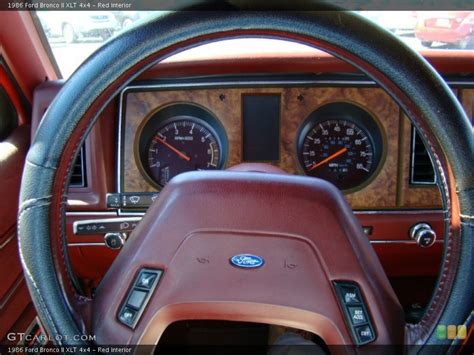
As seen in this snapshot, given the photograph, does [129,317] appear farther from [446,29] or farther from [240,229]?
[446,29]

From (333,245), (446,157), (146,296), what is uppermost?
(446,157)

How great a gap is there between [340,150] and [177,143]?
780mm

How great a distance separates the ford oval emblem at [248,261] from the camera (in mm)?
1163

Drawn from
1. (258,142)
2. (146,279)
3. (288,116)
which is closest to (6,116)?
(258,142)

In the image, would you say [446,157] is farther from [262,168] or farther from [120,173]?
[120,173]

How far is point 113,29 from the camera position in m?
2.12

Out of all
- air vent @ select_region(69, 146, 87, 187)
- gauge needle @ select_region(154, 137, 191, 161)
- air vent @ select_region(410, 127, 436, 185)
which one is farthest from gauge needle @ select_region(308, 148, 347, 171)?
air vent @ select_region(69, 146, 87, 187)

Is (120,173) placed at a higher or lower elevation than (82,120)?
lower

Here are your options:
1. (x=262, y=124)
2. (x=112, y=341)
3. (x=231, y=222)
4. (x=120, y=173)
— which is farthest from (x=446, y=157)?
(x=120, y=173)

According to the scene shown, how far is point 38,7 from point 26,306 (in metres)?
1.35

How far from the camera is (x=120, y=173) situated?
97.2 inches

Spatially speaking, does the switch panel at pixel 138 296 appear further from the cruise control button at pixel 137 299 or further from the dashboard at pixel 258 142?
the dashboard at pixel 258 142

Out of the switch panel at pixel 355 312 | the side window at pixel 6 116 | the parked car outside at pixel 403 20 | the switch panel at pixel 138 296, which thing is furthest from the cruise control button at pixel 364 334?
the side window at pixel 6 116

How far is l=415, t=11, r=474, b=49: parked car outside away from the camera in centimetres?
229
